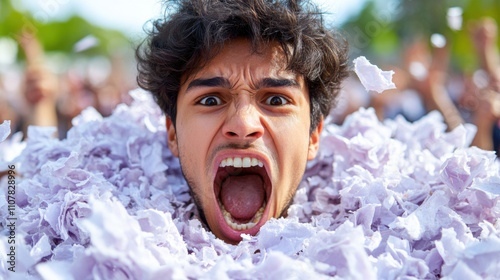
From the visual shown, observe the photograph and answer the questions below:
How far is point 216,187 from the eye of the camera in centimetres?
206

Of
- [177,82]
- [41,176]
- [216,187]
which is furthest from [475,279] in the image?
[41,176]

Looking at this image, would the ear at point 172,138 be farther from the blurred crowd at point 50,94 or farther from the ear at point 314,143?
the blurred crowd at point 50,94

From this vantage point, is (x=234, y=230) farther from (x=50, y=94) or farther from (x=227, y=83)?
(x=50, y=94)

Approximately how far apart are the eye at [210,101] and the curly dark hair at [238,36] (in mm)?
147

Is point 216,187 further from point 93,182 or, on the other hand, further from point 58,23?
point 58,23

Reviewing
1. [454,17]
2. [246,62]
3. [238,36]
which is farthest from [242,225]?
[454,17]

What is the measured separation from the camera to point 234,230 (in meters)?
1.91

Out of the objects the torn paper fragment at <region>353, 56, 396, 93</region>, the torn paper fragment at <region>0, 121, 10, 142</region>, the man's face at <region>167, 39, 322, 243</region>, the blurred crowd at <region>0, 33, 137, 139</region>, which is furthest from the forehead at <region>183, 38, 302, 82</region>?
the blurred crowd at <region>0, 33, 137, 139</region>

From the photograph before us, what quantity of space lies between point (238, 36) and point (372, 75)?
59 centimetres

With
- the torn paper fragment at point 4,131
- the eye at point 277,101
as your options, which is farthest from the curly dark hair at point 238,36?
the torn paper fragment at point 4,131

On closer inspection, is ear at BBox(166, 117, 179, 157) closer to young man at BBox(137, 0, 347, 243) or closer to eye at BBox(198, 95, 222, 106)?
young man at BBox(137, 0, 347, 243)

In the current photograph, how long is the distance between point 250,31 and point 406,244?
106 cm

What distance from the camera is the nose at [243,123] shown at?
183 cm

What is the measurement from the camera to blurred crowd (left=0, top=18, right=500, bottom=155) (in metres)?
3.66
